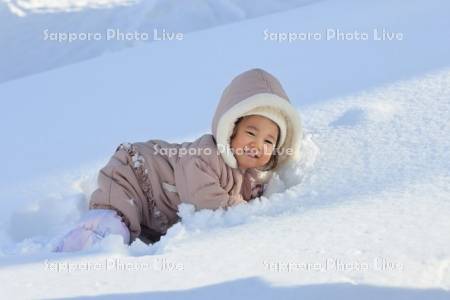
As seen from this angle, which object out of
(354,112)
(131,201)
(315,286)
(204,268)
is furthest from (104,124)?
(315,286)

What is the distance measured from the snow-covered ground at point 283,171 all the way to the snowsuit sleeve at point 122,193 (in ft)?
0.36

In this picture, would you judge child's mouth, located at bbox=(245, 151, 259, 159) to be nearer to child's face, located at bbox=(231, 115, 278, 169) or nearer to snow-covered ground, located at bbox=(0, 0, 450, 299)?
child's face, located at bbox=(231, 115, 278, 169)

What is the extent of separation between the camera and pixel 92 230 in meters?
2.00

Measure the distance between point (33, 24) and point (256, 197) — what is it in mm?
3136

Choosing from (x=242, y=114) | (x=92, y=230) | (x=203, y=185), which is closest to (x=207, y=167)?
(x=203, y=185)

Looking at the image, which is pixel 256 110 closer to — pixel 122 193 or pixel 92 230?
pixel 122 193

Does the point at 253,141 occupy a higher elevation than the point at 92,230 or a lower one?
higher

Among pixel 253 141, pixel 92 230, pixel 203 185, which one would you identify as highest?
pixel 253 141

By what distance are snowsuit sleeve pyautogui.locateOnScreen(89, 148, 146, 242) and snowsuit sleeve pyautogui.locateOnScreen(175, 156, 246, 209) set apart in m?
0.13

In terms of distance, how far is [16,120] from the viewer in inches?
117

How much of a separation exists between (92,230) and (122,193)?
7.3 inches

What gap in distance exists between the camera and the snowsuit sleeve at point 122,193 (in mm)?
2127

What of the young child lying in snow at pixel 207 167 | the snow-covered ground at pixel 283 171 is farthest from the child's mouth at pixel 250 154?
the snow-covered ground at pixel 283 171

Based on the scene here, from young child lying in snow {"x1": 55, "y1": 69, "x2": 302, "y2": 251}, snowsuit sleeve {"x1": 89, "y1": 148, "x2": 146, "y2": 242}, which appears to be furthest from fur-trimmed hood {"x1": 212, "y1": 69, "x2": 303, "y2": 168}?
snowsuit sleeve {"x1": 89, "y1": 148, "x2": 146, "y2": 242}
